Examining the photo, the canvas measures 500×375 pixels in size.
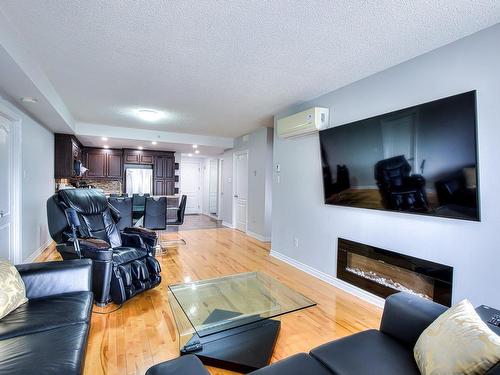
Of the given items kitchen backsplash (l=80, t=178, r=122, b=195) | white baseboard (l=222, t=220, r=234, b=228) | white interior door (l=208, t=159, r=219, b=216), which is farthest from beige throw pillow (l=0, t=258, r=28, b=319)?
white interior door (l=208, t=159, r=219, b=216)

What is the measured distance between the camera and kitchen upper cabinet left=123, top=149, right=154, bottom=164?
7.44 meters

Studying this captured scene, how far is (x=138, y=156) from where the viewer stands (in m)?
7.53

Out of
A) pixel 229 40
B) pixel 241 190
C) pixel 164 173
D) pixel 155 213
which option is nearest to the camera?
pixel 229 40

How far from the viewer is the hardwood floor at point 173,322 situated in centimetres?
189

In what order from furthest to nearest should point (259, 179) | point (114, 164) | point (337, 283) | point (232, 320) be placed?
point (114, 164) → point (259, 179) → point (337, 283) → point (232, 320)

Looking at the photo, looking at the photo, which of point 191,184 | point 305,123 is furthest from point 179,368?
point 191,184

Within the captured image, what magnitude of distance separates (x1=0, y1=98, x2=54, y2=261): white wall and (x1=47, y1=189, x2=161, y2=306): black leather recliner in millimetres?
1309

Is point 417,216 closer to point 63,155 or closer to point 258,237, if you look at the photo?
point 258,237

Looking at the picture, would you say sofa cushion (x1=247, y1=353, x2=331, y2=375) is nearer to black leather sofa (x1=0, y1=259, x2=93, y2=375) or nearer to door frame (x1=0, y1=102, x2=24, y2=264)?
black leather sofa (x1=0, y1=259, x2=93, y2=375)

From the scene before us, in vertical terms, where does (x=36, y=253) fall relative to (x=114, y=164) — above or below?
below

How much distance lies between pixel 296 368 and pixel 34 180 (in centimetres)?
468

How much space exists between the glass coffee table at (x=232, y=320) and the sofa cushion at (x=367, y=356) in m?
0.55

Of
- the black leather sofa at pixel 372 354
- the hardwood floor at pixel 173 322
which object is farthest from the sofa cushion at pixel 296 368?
the hardwood floor at pixel 173 322

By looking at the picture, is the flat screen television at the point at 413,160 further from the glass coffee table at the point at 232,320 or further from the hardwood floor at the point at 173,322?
the glass coffee table at the point at 232,320
